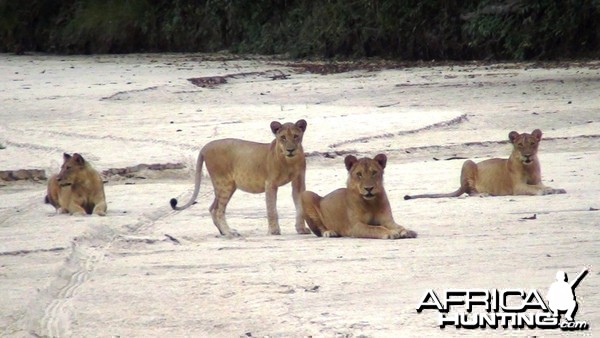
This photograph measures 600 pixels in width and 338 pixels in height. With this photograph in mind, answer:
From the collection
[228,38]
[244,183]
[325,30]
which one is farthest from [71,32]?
[244,183]

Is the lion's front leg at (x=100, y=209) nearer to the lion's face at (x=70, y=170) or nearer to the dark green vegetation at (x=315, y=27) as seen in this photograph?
the lion's face at (x=70, y=170)

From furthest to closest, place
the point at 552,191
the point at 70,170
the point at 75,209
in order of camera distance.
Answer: the point at 70,170, the point at 75,209, the point at 552,191

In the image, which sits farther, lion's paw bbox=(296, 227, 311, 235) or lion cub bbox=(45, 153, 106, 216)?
lion cub bbox=(45, 153, 106, 216)

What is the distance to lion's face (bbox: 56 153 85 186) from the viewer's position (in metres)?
11.9

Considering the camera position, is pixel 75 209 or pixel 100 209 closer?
pixel 100 209

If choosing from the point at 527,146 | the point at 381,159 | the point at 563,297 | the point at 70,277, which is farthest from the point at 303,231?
the point at 563,297

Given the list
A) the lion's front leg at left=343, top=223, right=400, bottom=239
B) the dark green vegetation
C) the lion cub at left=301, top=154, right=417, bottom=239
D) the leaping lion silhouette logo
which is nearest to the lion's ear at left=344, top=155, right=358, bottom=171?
the lion cub at left=301, top=154, right=417, bottom=239

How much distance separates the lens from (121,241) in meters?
9.84

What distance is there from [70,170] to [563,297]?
20.4 ft

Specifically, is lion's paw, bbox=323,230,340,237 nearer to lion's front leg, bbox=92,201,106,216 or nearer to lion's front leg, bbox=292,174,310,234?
lion's front leg, bbox=292,174,310,234

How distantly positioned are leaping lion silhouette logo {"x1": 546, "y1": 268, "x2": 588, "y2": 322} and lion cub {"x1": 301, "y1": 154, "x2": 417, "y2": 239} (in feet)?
7.53

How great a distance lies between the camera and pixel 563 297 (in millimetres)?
6699

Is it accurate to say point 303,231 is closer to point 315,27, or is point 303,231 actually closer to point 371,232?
point 371,232

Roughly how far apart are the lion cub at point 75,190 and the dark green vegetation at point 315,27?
1517 centimetres
